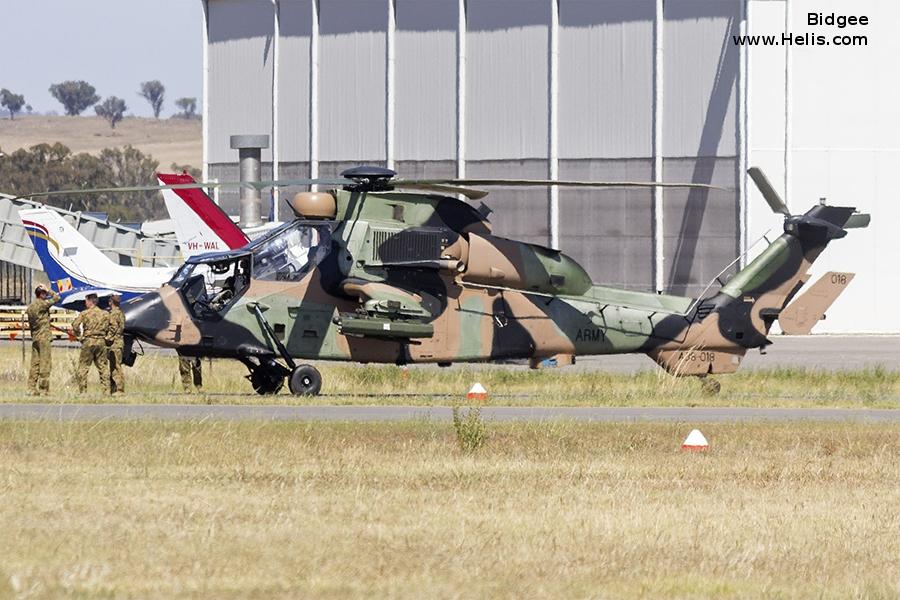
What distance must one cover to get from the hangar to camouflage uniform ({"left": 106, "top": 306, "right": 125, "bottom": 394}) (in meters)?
26.6

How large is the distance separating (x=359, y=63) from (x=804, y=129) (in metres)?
16.0

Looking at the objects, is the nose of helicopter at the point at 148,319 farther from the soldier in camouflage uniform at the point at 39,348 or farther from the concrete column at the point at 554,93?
the concrete column at the point at 554,93

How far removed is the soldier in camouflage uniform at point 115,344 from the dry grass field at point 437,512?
530cm

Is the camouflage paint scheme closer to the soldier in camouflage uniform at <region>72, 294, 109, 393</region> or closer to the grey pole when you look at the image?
the soldier in camouflage uniform at <region>72, 294, 109, 393</region>

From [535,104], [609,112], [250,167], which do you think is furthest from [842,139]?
[250,167]

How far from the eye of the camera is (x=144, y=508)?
12477 mm

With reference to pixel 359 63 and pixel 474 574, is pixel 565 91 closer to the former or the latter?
pixel 359 63

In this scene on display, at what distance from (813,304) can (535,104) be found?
2774 centimetres

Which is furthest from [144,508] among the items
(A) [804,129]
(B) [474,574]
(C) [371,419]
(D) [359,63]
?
(D) [359,63]

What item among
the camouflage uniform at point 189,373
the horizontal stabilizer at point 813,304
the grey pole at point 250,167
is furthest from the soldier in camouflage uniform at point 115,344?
the grey pole at point 250,167

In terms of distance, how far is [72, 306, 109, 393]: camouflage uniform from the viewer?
2398 cm

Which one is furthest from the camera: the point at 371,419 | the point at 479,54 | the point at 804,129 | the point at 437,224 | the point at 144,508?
the point at 479,54

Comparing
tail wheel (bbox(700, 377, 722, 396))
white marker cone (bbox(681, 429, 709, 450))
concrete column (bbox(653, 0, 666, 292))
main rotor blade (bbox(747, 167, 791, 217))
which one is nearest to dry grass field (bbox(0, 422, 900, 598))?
white marker cone (bbox(681, 429, 709, 450))

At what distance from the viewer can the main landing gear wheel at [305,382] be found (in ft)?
79.9
